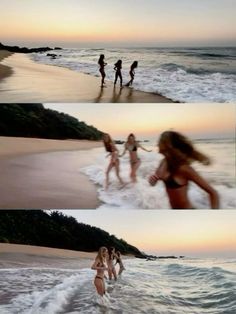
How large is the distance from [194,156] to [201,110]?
20cm

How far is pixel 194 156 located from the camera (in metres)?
2.30

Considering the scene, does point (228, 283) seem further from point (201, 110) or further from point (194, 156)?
point (201, 110)

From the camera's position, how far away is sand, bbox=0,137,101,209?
229cm

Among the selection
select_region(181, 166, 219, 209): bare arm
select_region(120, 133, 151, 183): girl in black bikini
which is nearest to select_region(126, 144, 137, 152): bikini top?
select_region(120, 133, 151, 183): girl in black bikini

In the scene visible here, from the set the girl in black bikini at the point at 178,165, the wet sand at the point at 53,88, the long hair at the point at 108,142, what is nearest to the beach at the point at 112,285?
the girl in black bikini at the point at 178,165

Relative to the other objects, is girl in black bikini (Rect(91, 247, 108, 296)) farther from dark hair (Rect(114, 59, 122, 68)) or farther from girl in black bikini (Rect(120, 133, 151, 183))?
dark hair (Rect(114, 59, 122, 68))

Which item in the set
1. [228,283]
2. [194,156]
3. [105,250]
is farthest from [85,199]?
[228,283]

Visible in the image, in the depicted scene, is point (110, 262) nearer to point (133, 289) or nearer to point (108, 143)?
point (133, 289)

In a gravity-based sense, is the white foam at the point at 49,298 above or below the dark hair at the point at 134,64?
below

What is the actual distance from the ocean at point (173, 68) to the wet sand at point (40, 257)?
2.35 ft

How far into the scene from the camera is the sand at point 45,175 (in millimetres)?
2291

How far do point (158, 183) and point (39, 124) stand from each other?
1.72ft

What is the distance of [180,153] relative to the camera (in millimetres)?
2299

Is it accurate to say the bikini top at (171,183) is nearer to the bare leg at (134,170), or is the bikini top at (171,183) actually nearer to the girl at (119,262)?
the bare leg at (134,170)
